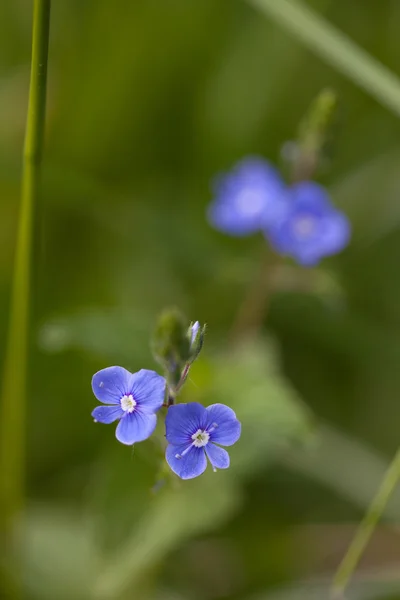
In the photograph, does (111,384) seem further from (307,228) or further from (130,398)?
(307,228)

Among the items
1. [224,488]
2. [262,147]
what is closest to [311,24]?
[262,147]

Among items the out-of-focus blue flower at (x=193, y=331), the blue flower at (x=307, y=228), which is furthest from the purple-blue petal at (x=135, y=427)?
the blue flower at (x=307, y=228)

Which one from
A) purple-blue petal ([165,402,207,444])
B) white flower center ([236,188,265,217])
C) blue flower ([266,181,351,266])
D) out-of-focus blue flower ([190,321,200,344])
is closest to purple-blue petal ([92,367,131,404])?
purple-blue petal ([165,402,207,444])

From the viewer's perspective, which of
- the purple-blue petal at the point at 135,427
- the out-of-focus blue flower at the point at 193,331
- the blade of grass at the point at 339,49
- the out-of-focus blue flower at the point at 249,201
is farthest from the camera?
the out-of-focus blue flower at the point at 249,201

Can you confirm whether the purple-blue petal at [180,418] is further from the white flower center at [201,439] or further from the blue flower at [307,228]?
the blue flower at [307,228]

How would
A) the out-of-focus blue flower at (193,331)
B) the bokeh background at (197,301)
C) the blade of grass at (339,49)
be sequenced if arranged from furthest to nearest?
1. the bokeh background at (197,301)
2. the blade of grass at (339,49)
3. the out-of-focus blue flower at (193,331)

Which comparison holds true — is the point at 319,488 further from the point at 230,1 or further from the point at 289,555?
the point at 230,1
